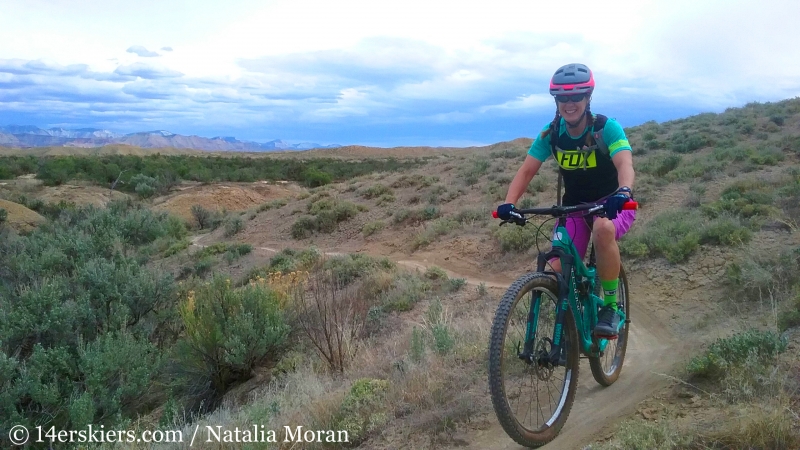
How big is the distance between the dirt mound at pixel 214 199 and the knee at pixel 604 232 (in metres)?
25.3

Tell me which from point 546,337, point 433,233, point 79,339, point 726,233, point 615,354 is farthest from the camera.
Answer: point 433,233

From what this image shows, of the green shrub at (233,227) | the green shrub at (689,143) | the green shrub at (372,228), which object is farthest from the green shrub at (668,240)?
the green shrub at (233,227)

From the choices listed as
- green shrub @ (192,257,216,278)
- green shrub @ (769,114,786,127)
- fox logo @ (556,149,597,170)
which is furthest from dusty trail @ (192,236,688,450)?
green shrub @ (769,114,786,127)

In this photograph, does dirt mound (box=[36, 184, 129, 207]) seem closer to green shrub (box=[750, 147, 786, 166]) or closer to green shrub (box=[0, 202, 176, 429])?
green shrub (box=[0, 202, 176, 429])

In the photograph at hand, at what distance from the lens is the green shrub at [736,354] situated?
3.78 metres

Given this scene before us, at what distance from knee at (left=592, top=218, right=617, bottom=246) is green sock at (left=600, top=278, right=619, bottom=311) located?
1.12 ft

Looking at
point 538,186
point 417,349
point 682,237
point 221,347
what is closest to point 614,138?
point 417,349

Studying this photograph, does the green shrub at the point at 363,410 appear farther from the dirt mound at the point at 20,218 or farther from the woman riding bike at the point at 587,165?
the dirt mound at the point at 20,218

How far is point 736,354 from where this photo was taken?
3.88 metres

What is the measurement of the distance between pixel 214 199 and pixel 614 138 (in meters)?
28.2

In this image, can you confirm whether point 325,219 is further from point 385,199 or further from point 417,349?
point 417,349

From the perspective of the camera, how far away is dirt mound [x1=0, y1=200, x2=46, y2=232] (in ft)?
65.5

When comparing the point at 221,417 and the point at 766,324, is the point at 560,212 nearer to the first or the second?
the point at 766,324

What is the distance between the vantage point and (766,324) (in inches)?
195
